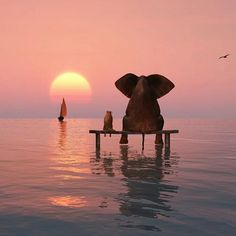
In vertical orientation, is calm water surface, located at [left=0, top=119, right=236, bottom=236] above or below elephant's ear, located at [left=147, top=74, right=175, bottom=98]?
below

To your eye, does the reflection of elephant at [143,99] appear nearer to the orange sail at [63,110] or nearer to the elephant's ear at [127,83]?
the elephant's ear at [127,83]

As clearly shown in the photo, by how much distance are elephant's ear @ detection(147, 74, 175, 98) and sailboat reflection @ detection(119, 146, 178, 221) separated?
9863mm

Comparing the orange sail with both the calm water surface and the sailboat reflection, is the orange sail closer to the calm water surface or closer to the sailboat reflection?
the sailboat reflection

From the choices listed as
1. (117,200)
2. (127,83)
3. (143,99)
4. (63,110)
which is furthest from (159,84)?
(63,110)

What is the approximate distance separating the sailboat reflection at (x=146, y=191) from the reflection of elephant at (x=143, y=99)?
25.6ft

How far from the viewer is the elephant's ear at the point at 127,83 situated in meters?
27.2

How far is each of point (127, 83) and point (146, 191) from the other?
16.6m

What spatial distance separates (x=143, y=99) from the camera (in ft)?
84.4

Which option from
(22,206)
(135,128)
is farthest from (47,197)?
(135,128)

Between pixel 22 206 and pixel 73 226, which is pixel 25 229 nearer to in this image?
pixel 73 226

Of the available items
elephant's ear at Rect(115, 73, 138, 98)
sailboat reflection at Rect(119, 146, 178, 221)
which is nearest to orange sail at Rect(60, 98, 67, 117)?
elephant's ear at Rect(115, 73, 138, 98)

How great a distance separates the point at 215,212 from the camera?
29.0 ft

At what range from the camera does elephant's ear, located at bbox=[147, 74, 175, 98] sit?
2691 centimetres

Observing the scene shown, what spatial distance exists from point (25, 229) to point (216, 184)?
22.4 ft
